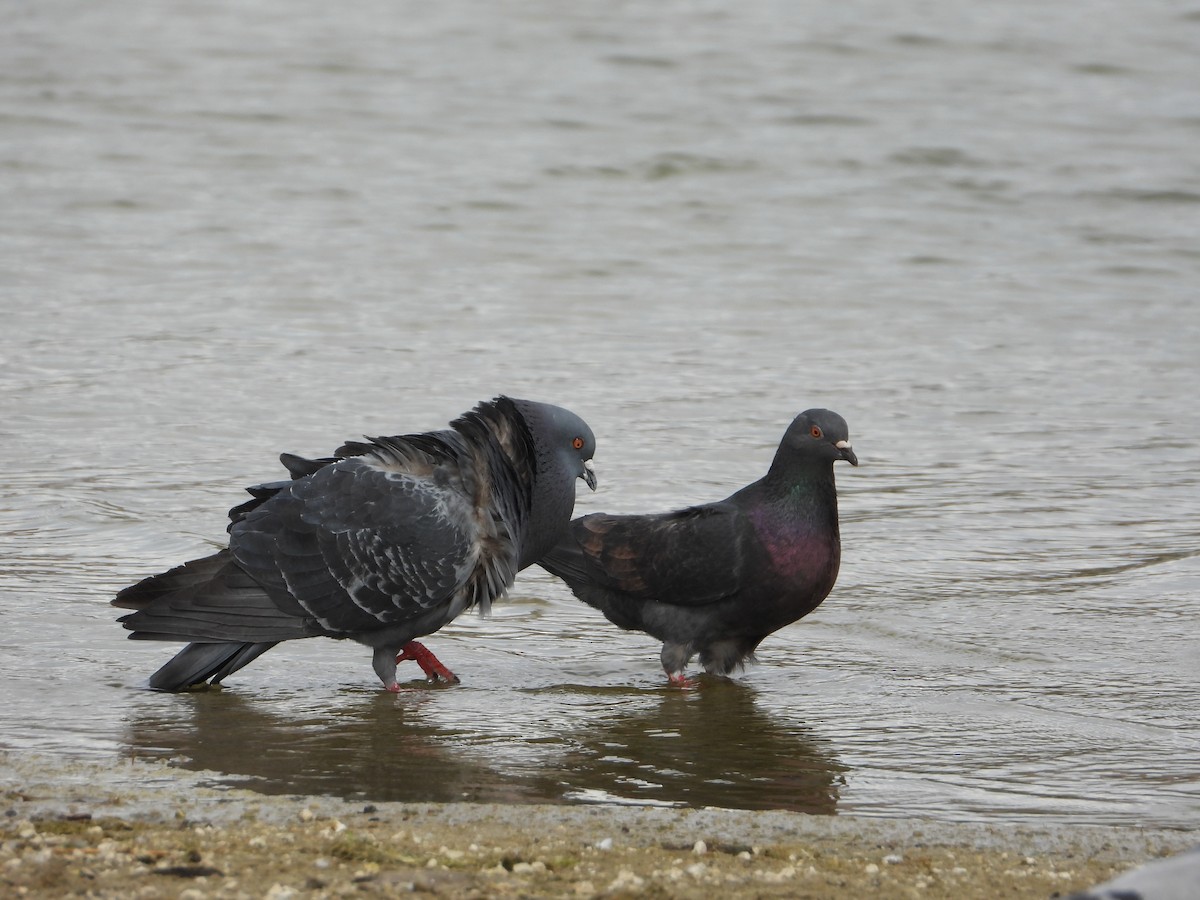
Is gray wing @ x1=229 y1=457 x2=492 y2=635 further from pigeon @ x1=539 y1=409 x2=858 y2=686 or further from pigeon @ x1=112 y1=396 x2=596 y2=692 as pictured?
pigeon @ x1=539 y1=409 x2=858 y2=686

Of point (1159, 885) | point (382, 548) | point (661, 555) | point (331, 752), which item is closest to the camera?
point (1159, 885)

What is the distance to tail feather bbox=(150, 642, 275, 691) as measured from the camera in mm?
5926

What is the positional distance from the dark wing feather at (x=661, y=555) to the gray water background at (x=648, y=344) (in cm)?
32

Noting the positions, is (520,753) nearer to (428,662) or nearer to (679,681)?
(428,662)

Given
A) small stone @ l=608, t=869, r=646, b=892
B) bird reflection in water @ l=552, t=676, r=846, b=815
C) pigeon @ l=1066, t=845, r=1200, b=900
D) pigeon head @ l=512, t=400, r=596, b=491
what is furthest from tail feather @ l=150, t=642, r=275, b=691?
pigeon @ l=1066, t=845, r=1200, b=900

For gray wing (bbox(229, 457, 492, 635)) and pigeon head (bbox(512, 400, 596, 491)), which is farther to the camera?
pigeon head (bbox(512, 400, 596, 491))

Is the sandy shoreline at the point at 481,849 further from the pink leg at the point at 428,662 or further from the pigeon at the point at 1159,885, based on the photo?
the pink leg at the point at 428,662

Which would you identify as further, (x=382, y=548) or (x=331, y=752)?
(x=382, y=548)

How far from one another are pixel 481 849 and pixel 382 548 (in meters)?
1.97

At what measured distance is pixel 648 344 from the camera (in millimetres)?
12539

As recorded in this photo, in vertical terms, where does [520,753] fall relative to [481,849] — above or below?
below

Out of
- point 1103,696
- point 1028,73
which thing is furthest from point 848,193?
point 1103,696

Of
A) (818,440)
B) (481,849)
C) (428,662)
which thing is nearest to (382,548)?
(428,662)

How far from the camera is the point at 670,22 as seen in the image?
25547mm
